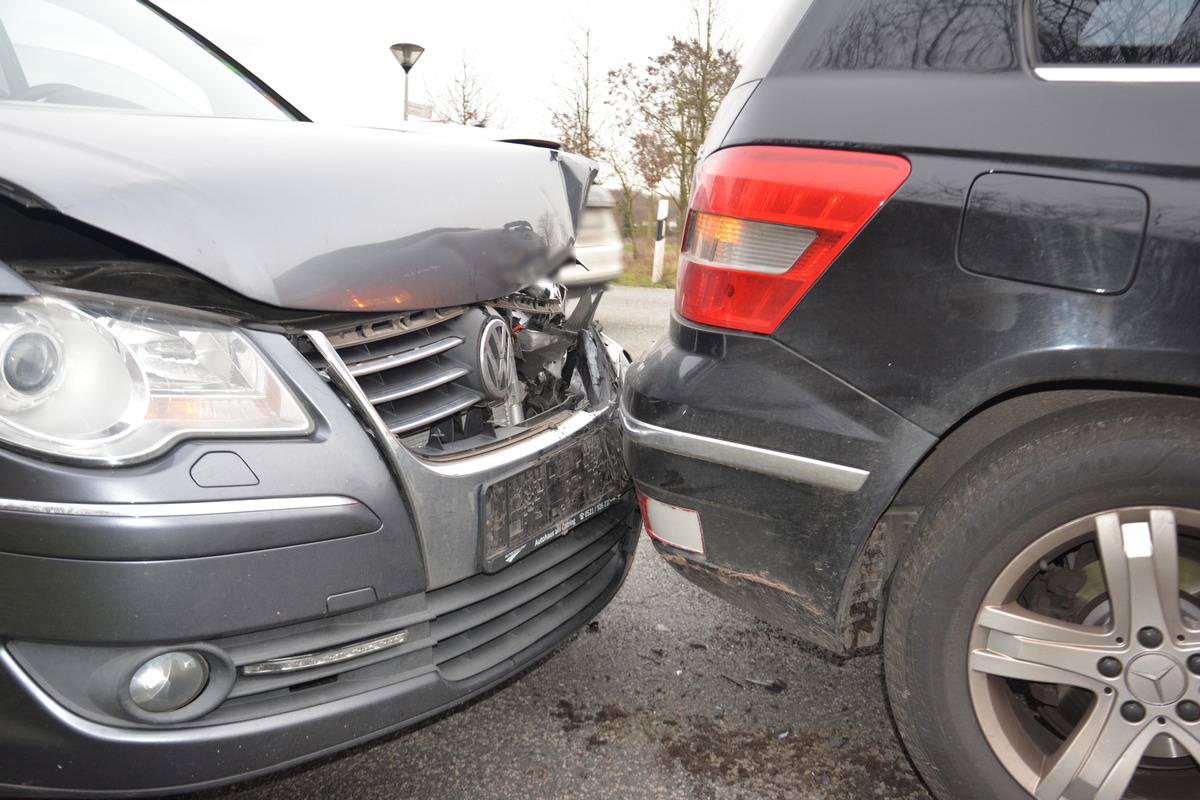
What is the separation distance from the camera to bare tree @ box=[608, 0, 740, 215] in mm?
15594

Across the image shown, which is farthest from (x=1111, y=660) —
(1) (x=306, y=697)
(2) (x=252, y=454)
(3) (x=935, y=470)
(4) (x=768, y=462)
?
(2) (x=252, y=454)

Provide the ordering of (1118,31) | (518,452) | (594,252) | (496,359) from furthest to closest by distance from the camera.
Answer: (594,252)
(496,359)
(518,452)
(1118,31)

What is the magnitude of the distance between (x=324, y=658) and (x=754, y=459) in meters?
0.88

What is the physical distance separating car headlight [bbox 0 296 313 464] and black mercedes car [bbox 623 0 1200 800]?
81 cm

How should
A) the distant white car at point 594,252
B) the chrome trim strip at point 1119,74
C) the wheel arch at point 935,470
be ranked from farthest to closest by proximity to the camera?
the distant white car at point 594,252 < the wheel arch at point 935,470 < the chrome trim strip at point 1119,74

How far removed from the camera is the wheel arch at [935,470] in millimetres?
1461

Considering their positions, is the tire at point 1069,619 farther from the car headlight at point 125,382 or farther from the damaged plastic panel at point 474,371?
the car headlight at point 125,382

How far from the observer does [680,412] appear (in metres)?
1.70

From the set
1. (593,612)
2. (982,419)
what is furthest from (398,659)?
(982,419)

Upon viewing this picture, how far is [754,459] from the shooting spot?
162cm

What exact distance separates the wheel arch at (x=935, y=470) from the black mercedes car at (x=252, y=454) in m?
0.65

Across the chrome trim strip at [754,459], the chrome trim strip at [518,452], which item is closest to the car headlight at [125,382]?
the chrome trim strip at [518,452]

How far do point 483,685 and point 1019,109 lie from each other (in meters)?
1.46

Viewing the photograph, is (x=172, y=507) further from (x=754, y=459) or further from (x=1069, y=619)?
(x=1069, y=619)
